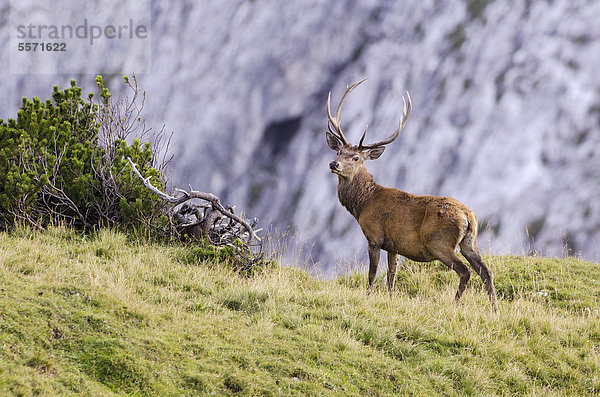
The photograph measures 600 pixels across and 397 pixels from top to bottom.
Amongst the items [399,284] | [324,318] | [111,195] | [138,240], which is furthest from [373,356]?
[111,195]

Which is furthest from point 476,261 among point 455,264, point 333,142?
point 333,142

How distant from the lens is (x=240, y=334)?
21.1ft

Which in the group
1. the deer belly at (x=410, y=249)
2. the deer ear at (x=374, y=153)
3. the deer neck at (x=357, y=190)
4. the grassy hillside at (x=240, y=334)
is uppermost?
the deer ear at (x=374, y=153)

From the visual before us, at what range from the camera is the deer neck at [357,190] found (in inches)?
393

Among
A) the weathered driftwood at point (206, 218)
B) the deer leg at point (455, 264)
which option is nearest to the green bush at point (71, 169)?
the weathered driftwood at point (206, 218)

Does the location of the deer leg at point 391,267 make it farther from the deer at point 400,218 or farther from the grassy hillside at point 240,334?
the grassy hillside at point 240,334

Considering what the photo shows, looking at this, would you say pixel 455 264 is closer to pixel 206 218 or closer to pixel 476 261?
pixel 476 261

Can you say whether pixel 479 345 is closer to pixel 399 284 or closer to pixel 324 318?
pixel 324 318

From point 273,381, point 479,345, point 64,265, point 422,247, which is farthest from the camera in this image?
point 422,247

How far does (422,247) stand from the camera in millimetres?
8898

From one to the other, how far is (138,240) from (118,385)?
5.32m

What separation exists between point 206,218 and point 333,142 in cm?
277

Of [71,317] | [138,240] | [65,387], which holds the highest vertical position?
[138,240]

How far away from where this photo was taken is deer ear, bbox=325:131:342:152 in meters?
10.4
